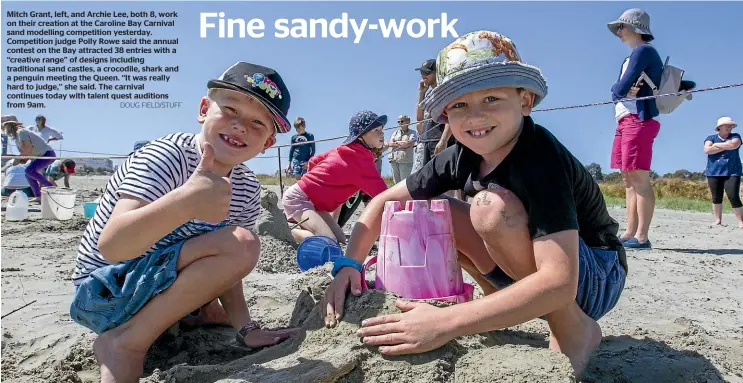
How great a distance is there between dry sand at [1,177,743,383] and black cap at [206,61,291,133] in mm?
730

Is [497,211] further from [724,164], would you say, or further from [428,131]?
[724,164]

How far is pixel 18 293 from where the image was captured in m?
3.51

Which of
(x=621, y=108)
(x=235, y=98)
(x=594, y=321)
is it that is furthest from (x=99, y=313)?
(x=621, y=108)

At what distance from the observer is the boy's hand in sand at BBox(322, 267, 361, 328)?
1.97 m

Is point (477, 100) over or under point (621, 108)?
under

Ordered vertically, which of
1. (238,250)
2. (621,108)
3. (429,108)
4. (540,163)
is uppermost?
(621,108)

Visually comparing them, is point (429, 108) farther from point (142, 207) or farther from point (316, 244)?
point (316, 244)

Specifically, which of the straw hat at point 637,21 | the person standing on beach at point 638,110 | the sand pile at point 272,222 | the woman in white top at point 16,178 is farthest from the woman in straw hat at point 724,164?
the woman in white top at point 16,178

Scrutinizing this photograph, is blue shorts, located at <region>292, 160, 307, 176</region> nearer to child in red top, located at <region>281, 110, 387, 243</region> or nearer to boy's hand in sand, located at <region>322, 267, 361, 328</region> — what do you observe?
child in red top, located at <region>281, 110, 387, 243</region>

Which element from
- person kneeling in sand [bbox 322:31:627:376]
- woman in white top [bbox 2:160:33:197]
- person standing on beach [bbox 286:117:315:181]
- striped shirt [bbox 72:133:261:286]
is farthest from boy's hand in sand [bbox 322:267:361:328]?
woman in white top [bbox 2:160:33:197]

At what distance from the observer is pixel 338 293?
6.68 feet

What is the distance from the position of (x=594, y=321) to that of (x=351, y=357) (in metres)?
0.91

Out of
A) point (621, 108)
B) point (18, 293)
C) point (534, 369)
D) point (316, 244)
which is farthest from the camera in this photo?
point (621, 108)

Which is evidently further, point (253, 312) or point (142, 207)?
point (253, 312)
